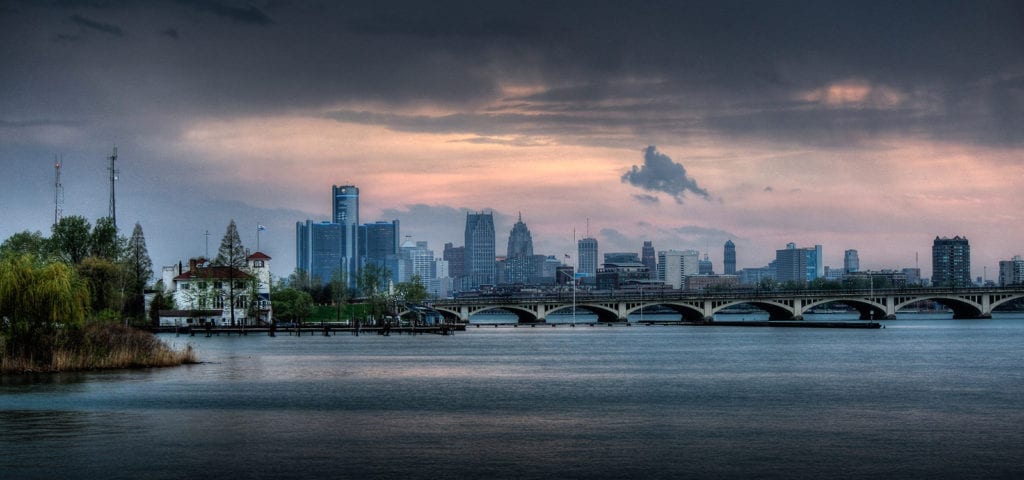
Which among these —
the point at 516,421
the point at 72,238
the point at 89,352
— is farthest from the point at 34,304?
the point at 72,238

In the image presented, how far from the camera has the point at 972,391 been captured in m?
68.9

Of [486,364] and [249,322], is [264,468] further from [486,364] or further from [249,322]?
[249,322]

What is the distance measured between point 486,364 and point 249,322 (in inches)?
4208

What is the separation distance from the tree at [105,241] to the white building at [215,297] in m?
12.5

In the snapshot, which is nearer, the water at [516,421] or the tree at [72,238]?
the water at [516,421]

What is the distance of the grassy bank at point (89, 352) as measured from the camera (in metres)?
73.9

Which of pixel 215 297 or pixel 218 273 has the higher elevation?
pixel 218 273

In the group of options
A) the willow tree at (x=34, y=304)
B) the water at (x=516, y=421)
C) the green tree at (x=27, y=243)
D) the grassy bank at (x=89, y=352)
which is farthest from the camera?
the green tree at (x=27, y=243)

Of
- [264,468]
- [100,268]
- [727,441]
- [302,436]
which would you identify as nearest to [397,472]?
[264,468]

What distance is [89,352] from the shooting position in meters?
79.8

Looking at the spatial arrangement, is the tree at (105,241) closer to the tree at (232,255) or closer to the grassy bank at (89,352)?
the tree at (232,255)

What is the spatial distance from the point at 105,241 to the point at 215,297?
1976 cm

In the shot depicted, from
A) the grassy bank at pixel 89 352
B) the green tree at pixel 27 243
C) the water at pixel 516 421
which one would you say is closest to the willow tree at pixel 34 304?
the grassy bank at pixel 89 352

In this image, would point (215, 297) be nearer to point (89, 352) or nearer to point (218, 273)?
Answer: point (218, 273)
